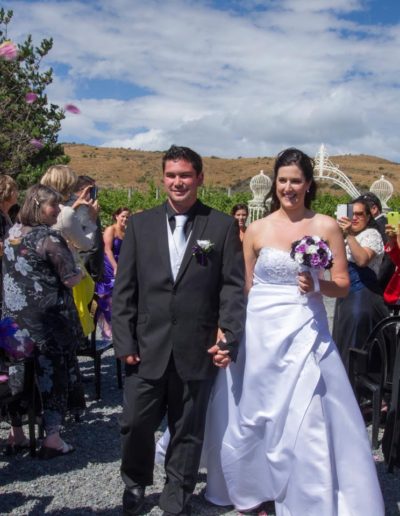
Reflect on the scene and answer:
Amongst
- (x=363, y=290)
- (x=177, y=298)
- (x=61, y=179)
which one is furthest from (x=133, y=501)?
(x=363, y=290)

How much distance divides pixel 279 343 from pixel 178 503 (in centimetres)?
112

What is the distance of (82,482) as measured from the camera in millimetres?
4340

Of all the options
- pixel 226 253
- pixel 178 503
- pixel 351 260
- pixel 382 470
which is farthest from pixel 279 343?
pixel 351 260

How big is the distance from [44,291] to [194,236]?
1.47 metres

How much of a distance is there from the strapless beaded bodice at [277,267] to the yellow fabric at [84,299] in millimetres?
2183


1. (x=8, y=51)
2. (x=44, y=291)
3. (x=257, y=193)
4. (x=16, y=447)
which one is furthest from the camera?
(x=257, y=193)

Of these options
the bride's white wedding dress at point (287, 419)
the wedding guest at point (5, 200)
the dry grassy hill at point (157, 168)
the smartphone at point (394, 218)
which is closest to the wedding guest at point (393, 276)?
the smartphone at point (394, 218)

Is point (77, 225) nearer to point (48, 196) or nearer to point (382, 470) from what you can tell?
point (48, 196)

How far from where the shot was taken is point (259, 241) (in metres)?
4.01

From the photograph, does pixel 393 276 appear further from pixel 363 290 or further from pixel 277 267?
pixel 277 267

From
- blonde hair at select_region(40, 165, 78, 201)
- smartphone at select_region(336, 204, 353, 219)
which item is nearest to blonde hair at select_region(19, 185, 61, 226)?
blonde hair at select_region(40, 165, 78, 201)

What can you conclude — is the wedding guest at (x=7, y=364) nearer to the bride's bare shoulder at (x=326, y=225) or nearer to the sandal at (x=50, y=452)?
the sandal at (x=50, y=452)

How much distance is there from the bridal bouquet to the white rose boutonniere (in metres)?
0.49

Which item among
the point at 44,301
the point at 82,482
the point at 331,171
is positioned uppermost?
the point at 331,171
